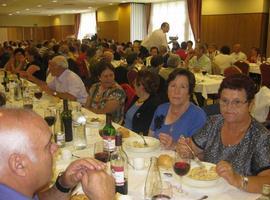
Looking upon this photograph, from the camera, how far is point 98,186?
126cm

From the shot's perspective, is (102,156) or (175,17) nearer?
(102,156)

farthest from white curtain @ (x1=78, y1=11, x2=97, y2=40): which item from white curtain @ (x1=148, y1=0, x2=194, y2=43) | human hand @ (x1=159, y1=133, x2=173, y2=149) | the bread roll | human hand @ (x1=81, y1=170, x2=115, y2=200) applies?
human hand @ (x1=81, y1=170, x2=115, y2=200)

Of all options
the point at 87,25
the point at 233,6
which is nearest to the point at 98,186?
the point at 233,6

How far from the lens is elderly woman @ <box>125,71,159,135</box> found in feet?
10.8

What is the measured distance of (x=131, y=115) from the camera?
3422 mm

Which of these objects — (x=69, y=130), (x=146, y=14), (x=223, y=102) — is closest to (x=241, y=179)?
(x=223, y=102)

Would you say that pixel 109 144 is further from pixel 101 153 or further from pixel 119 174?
pixel 119 174

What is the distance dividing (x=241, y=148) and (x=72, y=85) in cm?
312

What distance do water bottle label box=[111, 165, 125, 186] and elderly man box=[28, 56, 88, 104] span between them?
305 centimetres

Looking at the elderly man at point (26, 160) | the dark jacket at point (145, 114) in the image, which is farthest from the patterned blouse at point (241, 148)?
the elderly man at point (26, 160)

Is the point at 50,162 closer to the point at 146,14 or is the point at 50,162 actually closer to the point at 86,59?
the point at 86,59

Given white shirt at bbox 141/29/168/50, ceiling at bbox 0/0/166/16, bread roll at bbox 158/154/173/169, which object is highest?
ceiling at bbox 0/0/166/16

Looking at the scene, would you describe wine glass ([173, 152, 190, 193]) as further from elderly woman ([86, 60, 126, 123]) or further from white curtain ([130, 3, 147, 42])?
white curtain ([130, 3, 147, 42])

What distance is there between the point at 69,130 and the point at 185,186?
1207 mm
